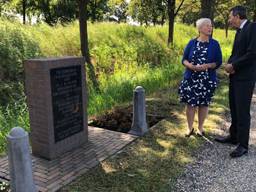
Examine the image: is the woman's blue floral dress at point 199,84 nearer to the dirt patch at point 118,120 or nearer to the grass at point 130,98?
the grass at point 130,98

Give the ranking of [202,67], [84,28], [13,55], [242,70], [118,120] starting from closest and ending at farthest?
[242,70] < [202,67] < [118,120] < [84,28] < [13,55]

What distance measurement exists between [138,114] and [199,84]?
1.18 m

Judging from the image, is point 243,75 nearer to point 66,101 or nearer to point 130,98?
A: point 66,101

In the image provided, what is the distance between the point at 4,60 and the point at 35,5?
29904 mm

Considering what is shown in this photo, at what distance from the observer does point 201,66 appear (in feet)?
19.1

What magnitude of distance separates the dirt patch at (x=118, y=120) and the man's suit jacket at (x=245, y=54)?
224cm

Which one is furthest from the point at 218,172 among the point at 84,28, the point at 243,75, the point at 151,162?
the point at 84,28

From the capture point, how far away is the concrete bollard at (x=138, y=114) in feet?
20.9

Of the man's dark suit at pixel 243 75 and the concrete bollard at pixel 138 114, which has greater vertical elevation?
the man's dark suit at pixel 243 75

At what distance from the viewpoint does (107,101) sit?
330 inches

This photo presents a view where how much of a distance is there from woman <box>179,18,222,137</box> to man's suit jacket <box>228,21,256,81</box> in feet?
1.35

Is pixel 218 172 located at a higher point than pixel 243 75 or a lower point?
lower

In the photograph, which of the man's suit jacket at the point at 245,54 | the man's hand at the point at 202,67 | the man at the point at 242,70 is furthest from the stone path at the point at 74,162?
the man's suit jacket at the point at 245,54

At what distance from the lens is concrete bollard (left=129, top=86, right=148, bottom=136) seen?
6379mm
